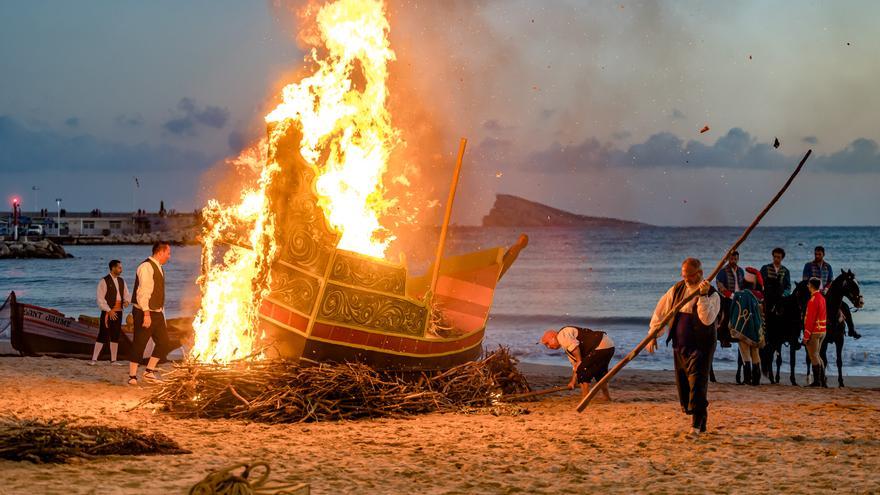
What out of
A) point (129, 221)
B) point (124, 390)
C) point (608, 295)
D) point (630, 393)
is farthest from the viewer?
point (129, 221)

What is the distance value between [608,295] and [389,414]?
35.8 meters

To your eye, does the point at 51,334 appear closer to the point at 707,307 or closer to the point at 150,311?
the point at 150,311

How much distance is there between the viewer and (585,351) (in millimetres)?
11852

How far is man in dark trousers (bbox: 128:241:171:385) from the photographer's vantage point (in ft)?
39.8

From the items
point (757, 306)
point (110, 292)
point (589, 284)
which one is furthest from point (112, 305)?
point (589, 284)

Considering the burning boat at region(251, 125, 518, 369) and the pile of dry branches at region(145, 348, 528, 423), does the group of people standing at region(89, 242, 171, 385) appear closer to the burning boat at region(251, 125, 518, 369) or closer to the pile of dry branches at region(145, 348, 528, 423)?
the pile of dry branches at region(145, 348, 528, 423)

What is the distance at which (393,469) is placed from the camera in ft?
26.3

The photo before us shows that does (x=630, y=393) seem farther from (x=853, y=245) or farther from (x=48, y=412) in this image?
(x=853, y=245)

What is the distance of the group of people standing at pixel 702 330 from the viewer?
30.6 feet

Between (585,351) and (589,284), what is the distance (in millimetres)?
40127

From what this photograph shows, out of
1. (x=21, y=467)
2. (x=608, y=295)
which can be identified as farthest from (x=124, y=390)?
(x=608, y=295)

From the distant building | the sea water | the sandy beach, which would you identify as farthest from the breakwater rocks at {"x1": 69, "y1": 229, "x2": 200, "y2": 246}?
the sandy beach

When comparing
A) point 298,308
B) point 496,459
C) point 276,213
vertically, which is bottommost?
point 496,459

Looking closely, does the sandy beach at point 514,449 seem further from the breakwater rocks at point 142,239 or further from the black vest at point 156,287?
the breakwater rocks at point 142,239
